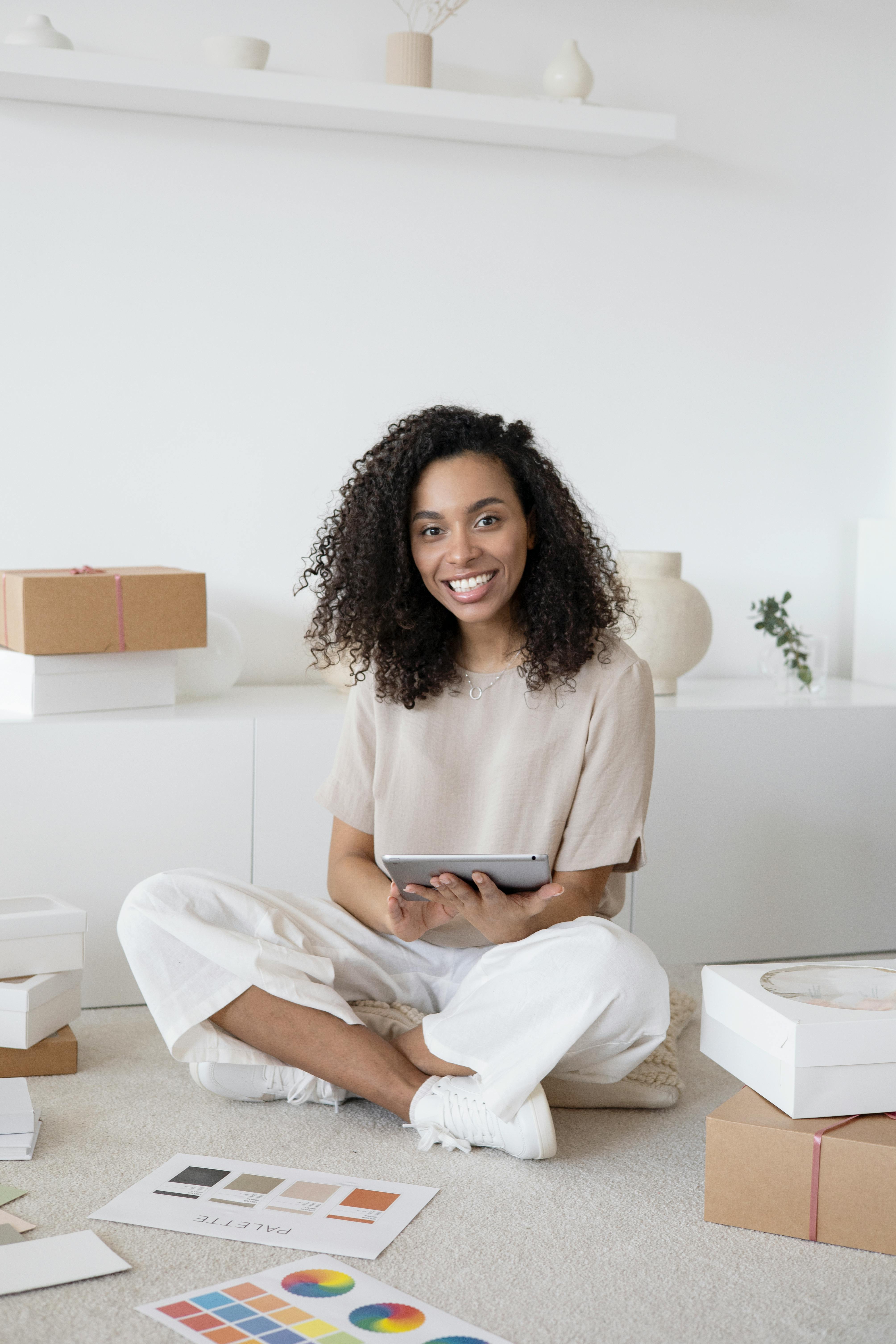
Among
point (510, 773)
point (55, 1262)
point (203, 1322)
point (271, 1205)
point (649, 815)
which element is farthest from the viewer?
point (649, 815)

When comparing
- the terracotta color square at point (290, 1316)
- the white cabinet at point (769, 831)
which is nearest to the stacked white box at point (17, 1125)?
the terracotta color square at point (290, 1316)

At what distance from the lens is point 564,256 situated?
317 cm

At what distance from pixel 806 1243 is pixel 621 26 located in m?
2.75

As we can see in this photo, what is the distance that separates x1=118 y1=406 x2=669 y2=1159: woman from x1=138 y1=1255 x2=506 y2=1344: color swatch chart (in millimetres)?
390

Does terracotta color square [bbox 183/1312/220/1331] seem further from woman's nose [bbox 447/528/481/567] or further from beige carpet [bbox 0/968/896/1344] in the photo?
woman's nose [bbox 447/528/481/567]

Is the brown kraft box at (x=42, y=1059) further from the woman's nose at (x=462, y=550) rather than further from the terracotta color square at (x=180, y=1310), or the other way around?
the woman's nose at (x=462, y=550)

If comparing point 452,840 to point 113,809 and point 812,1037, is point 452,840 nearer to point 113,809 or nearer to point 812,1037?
point 812,1037

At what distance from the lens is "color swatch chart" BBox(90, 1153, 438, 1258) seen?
4.98 feet

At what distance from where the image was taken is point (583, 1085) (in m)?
1.97

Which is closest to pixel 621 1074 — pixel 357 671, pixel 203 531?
pixel 357 671

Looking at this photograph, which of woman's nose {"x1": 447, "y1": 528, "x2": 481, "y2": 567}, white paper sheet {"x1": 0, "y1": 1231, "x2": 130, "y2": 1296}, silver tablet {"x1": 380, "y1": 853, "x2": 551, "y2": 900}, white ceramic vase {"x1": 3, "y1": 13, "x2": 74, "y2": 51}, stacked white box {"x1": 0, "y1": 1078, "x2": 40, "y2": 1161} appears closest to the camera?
white paper sheet {"x1": 0, "y1": 1231, "x2": 130, "y2": 1296}

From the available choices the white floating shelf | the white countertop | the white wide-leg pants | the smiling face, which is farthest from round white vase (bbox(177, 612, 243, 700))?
the white floating shelf

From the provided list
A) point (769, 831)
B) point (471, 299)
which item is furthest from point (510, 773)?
point (471, 299)

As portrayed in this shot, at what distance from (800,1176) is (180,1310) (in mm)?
728
